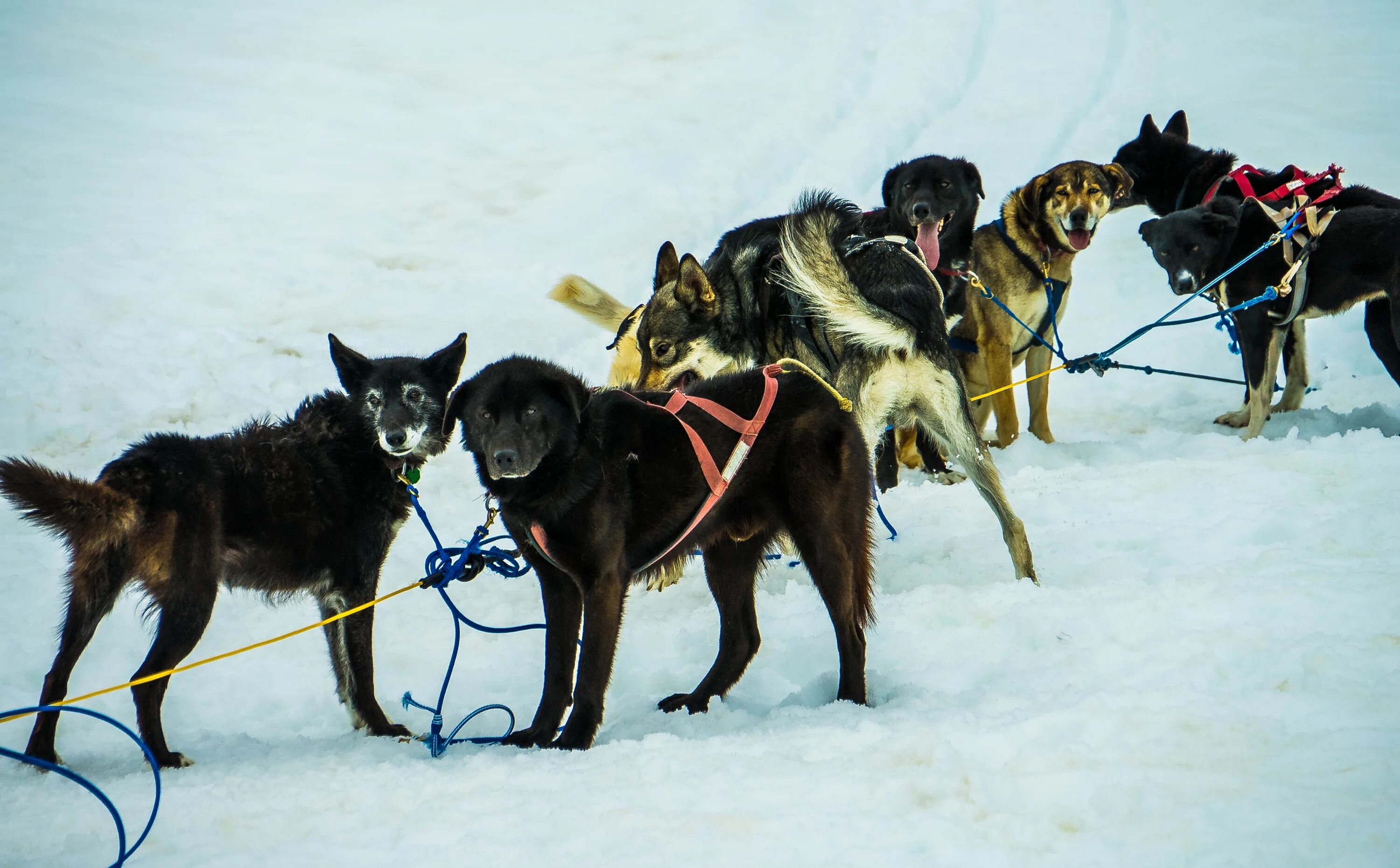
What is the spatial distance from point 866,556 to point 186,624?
2137 mm

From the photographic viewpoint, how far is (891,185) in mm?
5809

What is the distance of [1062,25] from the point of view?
53.5 ft

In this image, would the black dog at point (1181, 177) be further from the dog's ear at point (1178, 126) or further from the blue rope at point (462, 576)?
the blue rope at point (462, 576)

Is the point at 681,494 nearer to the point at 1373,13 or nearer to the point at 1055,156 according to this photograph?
the point at 1055,156

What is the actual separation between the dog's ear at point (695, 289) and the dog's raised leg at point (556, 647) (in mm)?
2277

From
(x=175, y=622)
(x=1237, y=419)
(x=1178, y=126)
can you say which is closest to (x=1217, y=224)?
(x=1237, y=419)

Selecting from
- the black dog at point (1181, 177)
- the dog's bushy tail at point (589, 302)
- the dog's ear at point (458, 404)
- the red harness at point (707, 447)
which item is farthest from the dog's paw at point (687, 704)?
the black dog at point (1181, 177)

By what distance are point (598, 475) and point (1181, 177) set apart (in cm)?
666

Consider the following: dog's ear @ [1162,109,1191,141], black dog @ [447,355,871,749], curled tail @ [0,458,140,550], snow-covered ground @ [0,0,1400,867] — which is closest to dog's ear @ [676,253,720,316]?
snow-covered ground @ [0,0,1400,867]

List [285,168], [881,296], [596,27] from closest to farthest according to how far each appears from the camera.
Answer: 1. [881,296]
2. [285,168]
3. [596,27]

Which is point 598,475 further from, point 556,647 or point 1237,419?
point 1237,419

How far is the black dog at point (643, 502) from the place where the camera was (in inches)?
119

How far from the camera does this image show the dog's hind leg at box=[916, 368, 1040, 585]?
14.0ft

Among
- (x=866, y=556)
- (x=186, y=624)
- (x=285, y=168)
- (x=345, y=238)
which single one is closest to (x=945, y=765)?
(x=866, y=556)
